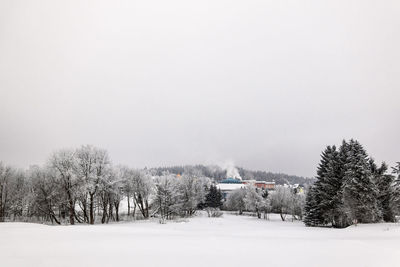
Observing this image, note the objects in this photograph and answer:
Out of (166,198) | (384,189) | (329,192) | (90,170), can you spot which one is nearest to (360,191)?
(384,189)

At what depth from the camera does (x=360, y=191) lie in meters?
30.4

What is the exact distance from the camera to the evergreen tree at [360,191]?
29.5 metres

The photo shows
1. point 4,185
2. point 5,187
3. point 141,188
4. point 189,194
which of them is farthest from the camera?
point 189,194

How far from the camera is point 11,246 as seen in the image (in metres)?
9.43

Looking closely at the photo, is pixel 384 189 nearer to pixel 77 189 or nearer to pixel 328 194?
pixel 328 194

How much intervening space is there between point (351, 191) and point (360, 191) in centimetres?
112

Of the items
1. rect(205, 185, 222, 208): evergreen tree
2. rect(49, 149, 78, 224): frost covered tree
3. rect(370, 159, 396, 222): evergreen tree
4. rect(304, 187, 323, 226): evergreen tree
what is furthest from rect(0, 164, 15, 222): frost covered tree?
rect(370, 159, 396, 222): evergreen tree

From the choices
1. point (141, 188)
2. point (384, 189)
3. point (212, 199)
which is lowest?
point (212, 199)

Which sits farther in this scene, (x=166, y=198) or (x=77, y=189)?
(x=166, y=198)

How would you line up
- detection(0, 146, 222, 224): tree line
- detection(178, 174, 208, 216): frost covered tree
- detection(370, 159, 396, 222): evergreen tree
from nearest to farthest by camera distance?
detection(370, 159, 396, 222): evergreen tree < detection(0, 146, 222, 224): tree line < detection(178, 174, 208, 216): frost covered tree

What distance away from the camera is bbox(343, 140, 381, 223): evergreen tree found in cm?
2945

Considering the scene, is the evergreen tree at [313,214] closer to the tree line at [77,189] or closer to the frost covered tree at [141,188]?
the tree line at [77,189]

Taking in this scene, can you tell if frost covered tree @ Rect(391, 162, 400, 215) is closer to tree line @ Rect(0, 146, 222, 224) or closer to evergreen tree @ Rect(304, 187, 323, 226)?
evergreen tree @ Rect(304, 187, 323, 226)

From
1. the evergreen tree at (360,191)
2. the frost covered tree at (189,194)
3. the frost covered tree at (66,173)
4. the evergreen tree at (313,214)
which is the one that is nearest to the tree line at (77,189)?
the frost covered tree at (66,173)
